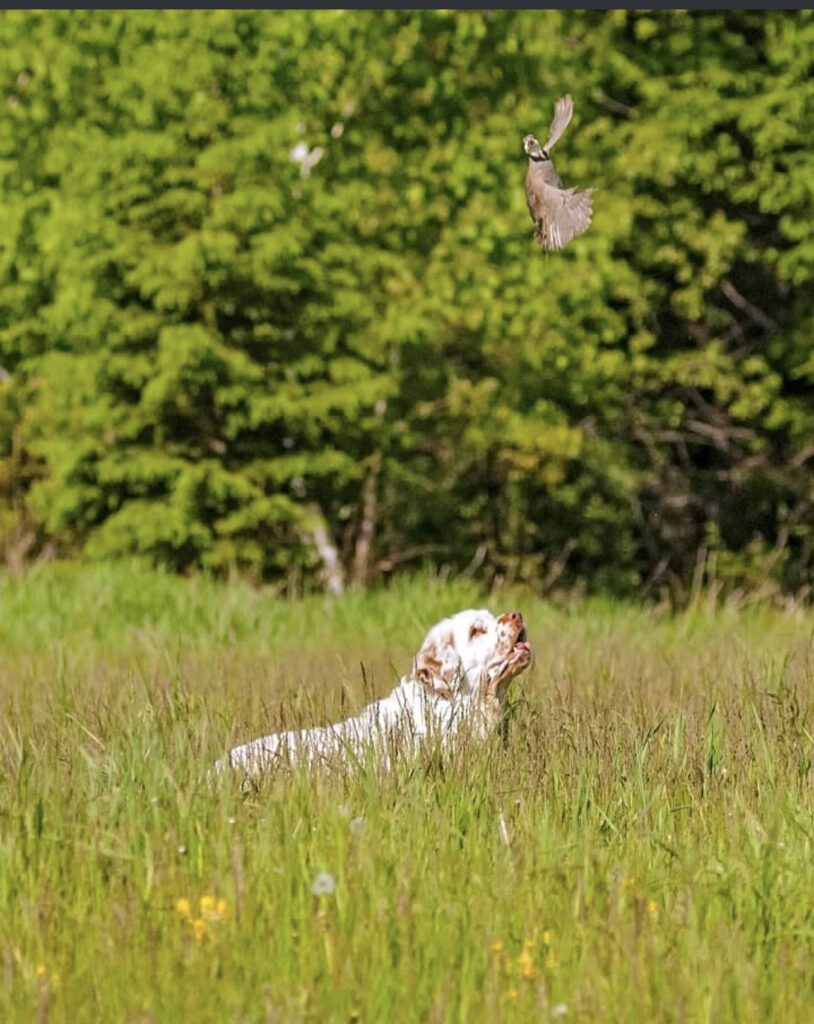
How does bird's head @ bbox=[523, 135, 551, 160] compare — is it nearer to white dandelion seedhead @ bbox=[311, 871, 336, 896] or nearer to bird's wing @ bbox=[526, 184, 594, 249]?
bird's wing @ bbox=[526, 184, 594, 249]

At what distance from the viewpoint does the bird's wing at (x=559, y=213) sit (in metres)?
5.20

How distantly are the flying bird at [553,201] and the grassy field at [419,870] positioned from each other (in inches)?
62.1

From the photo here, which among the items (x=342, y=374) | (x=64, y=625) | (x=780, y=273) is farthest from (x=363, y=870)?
(x=780, y=273)

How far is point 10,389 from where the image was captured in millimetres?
15492

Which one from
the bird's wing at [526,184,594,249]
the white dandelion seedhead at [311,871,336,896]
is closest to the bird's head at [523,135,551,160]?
the bird's wing at [526,184,594,249]

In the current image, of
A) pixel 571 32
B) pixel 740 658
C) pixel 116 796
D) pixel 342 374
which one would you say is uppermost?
pixel 571 32

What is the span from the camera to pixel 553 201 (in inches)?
211

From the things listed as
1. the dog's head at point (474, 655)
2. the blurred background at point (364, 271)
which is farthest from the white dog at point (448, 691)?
the blurred background at point (364, 271)

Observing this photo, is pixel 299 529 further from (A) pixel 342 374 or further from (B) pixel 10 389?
(B) pixel 10 389

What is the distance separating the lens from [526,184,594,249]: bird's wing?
5.20 metres

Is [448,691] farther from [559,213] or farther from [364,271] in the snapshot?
[364,271]

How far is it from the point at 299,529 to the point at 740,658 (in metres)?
7.27

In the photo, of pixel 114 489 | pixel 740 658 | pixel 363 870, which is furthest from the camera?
pixel 114 489

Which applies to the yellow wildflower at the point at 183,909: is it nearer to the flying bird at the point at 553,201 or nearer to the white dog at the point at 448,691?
the white dog at the point at 448,691
